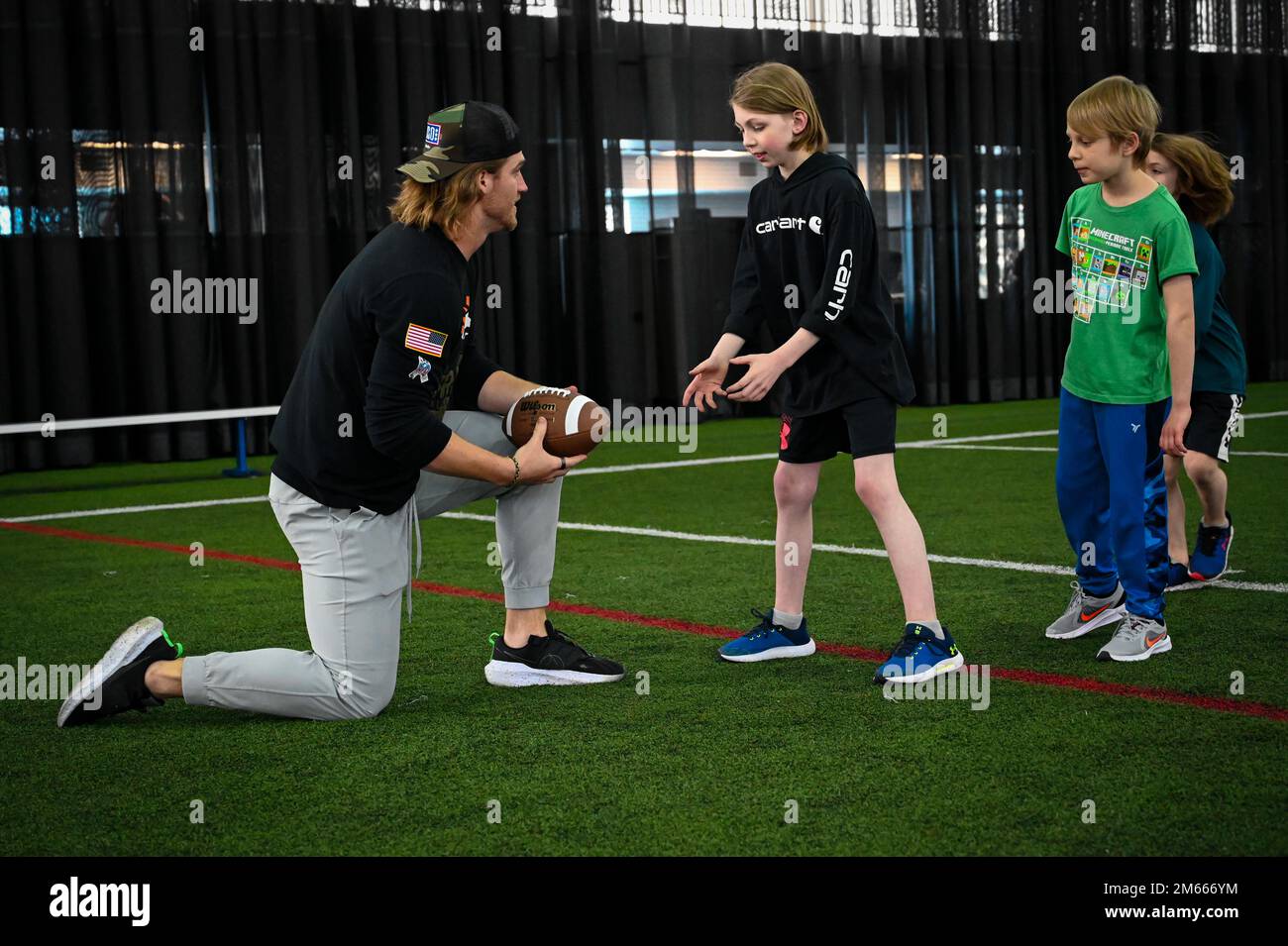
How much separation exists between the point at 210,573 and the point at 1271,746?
3.83 metres

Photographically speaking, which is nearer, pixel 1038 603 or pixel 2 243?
pixel 1038 603

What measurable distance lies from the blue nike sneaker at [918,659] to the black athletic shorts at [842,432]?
0.44 m

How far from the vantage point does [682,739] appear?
300cm

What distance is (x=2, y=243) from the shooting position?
1010 cm

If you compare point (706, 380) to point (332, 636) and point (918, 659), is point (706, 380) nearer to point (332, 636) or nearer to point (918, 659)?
point (918, 659)

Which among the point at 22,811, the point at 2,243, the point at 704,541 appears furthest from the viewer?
the point at 2,243

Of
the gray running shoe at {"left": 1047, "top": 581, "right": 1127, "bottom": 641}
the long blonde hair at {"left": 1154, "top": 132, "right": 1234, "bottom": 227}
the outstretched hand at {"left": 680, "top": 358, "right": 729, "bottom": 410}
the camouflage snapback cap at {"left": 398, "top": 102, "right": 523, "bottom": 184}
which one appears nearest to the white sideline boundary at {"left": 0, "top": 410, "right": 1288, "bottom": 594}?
the gray running shoe at {"left": 1047, "top": 581, "right": 1127, "bottom": 641}

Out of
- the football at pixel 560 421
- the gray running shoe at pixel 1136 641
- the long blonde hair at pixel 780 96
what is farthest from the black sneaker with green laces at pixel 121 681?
the gray running shoe at pixel 1136 641

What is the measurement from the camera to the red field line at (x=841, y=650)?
3.12 m

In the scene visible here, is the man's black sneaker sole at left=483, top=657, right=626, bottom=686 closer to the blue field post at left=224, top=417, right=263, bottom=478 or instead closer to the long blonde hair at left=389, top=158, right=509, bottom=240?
the long blonde hair at left=389, top=158, right=509, bottom=240

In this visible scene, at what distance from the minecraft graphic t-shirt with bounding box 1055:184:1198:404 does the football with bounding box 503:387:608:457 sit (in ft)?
4.12

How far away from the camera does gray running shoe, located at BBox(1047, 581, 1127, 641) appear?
3.89m

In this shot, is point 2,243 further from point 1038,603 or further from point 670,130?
point 1038,603
